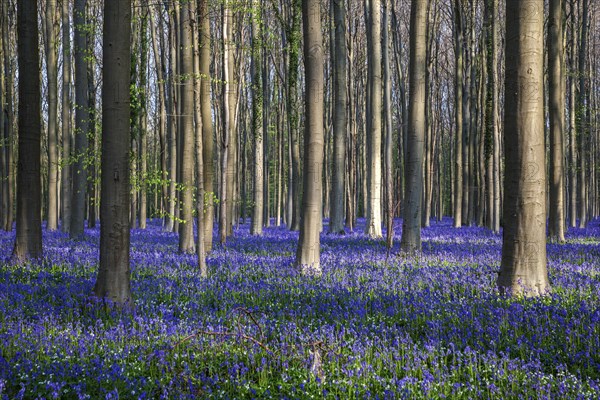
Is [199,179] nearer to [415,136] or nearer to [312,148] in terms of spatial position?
[312,148]

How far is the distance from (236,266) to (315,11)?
16.6 feet

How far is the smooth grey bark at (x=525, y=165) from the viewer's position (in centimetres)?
669

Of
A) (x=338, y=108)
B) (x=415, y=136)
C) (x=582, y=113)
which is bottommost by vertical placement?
(x=415, y=136)

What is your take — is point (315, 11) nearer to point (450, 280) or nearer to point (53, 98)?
point (450, 280)

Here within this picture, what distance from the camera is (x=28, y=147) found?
9812mm

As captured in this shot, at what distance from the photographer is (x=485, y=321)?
18.0ft

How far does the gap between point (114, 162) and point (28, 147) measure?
181 inches

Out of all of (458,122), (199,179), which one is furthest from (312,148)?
(458,122)

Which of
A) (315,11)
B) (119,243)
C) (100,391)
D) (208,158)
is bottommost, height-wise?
(100,391)

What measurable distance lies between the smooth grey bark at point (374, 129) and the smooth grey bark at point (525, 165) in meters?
9.37

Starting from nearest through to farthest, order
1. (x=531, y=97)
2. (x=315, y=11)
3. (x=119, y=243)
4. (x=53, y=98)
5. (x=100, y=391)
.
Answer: (x=100, y=391), (x=119, y=243), (x=531, y=97), (x=315, y=11), (x=53, y=98)

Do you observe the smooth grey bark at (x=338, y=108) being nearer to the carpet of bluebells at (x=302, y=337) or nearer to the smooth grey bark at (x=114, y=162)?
the carpet of bluebells at (x=302, y=337)

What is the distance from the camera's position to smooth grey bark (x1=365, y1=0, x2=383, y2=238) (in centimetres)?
1642

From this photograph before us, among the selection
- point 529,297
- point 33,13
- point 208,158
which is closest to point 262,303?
point 529,297
